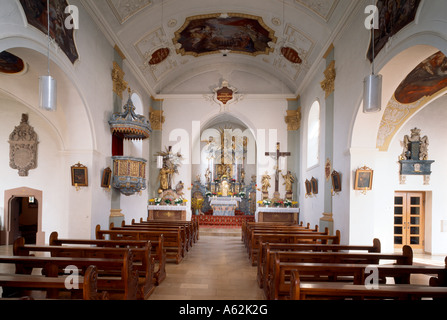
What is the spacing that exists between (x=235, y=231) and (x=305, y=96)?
6.12 m

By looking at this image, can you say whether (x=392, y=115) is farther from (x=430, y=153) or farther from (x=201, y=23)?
Answer: (x=201, y=23)

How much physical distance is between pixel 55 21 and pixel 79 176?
11.3 feet

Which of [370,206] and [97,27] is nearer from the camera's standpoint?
[370,206]

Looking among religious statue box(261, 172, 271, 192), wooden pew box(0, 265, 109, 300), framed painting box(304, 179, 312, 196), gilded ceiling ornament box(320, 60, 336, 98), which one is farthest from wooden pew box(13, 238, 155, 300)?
religious statue box(261, 172, 271, 192)

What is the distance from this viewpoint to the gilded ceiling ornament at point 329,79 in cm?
869

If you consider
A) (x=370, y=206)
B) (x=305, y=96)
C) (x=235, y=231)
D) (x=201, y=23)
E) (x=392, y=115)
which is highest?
(x=201, y=23)

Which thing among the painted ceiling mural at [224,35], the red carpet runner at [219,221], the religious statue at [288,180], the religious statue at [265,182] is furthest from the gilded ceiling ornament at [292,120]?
the red carpet runner at [219,221]

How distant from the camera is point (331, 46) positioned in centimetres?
884

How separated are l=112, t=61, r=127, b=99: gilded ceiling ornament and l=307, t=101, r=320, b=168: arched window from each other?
22.3 feet

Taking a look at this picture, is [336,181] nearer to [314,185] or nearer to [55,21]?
[314,185]

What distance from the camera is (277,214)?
12938mm

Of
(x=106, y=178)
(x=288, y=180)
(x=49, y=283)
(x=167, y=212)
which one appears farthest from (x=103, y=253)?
(x=288, y=180)

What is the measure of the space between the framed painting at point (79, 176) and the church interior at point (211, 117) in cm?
3

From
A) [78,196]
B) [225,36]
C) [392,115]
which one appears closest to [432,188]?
[392,115]
